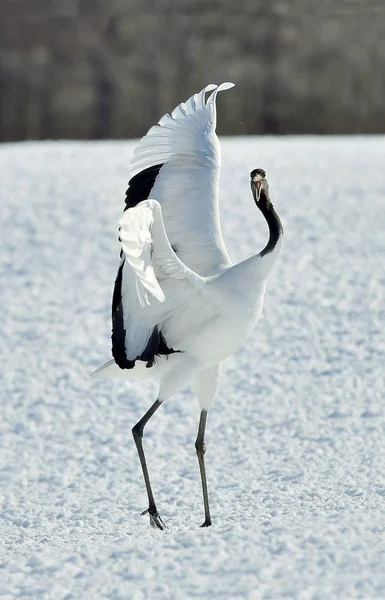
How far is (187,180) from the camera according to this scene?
5.07 m

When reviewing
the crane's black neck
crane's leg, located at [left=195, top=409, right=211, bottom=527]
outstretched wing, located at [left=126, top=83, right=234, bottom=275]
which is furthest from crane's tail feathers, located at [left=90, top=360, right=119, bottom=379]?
the crane's black neck

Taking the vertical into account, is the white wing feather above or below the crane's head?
below

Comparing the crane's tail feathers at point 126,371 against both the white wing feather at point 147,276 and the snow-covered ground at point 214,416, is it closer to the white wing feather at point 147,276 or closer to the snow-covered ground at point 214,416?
the white wing feather at point 147,276

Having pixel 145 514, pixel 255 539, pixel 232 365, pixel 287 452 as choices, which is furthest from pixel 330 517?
pixel 232 365

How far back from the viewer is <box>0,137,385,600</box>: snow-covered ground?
3.88m

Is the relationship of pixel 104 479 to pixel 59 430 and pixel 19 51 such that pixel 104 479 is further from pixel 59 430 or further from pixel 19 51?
pixel 19 51

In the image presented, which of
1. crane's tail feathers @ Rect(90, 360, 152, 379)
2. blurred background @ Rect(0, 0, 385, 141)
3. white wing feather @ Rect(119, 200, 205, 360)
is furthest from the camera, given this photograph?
blurred background @ Rect(0, 0, 385, 141)

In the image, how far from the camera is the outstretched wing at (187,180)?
4.95 metres

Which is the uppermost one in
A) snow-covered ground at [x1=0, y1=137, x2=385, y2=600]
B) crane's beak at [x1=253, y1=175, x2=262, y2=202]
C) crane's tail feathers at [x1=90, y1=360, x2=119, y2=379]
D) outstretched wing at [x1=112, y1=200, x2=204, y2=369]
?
crane's beak at [x1=253, y1=175, x2=262, y2=202]

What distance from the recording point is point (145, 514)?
5.37 meters

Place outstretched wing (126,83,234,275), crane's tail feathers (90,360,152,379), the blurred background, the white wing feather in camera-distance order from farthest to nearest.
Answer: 1. the blurred background
2. outstretched wing (126,83,234,275)
3. crane's tail feathers (90,360,152,379)
4. the white wing feather

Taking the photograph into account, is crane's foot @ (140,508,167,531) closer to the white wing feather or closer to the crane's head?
the white wing feather

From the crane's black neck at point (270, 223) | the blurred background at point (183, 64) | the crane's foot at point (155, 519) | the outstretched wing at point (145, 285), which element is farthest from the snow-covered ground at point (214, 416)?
the blurred background at point (183, 64)

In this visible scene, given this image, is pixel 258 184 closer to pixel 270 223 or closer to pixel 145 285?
pixel 270 223
